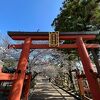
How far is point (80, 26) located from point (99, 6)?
2207 mm

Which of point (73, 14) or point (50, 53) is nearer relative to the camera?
point (73, 14)

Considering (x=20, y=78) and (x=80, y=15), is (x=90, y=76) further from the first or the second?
(x=80, y=15)

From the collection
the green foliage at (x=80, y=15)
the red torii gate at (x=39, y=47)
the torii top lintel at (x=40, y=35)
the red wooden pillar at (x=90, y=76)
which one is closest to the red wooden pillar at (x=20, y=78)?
the red torii gate at (x=39, y=47)

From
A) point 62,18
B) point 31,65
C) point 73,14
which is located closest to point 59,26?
point 62,18

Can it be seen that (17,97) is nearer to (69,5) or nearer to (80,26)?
(80,26)

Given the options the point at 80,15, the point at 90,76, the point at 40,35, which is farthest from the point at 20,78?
the point at 80,15

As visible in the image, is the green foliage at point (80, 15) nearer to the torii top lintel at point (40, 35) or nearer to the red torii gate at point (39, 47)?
the torii top lintel at point (40, 35)

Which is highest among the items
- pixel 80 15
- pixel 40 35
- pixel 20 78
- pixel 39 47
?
pixel 80 15

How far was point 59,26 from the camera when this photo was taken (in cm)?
2042

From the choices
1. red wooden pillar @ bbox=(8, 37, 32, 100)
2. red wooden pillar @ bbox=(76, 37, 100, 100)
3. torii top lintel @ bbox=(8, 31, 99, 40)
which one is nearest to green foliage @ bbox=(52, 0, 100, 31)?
torii top lintel @ bbox=(8, 31, 99, 40)

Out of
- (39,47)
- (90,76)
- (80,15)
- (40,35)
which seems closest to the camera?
(90,76)

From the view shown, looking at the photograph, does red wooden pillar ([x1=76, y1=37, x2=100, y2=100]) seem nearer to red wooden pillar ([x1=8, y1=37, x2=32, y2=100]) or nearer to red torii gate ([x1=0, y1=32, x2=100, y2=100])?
red torii gate ([x1=0, y1=32, x2=100, y2=100])

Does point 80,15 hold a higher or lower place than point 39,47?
higher

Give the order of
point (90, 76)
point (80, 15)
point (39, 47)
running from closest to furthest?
point (90, 76), point (39, 47), point (80, 15)
